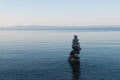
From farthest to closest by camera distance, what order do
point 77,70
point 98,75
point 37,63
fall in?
point 37,63, point 77,70, point 98,75

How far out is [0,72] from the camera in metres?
84.9

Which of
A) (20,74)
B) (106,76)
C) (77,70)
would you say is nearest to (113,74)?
(106,76)

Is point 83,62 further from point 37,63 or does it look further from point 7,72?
point 7,72

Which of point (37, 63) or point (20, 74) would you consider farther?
point (37, 63)

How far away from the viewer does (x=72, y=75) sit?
83.5 m

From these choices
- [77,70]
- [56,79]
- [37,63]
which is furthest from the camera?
[37,63]

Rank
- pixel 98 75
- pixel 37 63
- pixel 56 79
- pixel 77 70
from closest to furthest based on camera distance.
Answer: pixel 56 79 → pixel 98 75 → pixel 77 70 → pixel 37 63

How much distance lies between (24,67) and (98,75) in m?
33.3

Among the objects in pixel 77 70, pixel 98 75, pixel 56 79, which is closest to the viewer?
pixel 56 79

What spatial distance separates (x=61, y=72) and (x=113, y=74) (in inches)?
806

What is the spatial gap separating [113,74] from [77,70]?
1572cm

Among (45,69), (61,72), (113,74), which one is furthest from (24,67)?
(113,74)

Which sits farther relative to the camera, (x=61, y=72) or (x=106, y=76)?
(x=61, y=72)

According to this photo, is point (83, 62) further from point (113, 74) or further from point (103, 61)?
point (113, 74)
